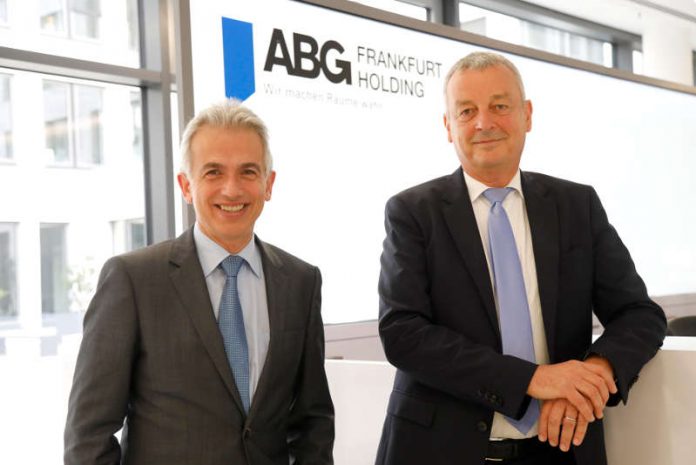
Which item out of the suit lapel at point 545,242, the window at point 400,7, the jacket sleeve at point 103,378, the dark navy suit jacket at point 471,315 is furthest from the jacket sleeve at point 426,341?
the window at point 400,7

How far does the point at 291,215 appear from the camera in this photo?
3.72 m

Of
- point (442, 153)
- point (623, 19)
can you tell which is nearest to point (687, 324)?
point (442, 153)

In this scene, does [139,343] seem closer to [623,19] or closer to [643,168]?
[643,168]

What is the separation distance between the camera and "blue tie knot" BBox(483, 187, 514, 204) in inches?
79.2

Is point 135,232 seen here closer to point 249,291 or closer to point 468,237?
point 249,291

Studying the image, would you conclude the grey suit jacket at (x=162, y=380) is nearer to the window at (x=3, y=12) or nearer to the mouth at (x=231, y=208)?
the mouth at (x=231, y=208)

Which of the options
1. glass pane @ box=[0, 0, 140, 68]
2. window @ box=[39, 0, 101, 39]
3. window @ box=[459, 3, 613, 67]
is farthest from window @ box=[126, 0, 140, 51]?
window @ box=[459, 3, 613, 67]

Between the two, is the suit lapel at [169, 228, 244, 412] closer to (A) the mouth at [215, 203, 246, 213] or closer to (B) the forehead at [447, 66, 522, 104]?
(A) the mouth at [215, 203, 246, 213]

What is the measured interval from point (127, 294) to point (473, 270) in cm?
74

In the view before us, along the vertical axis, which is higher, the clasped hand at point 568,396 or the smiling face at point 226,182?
the smiling face at point 226,182

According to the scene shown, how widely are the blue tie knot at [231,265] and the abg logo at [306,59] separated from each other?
195 cm

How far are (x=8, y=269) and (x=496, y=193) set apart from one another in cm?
280

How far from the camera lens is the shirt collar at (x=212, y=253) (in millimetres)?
1827

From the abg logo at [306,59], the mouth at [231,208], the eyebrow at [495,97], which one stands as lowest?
the mouth at [231,208]
